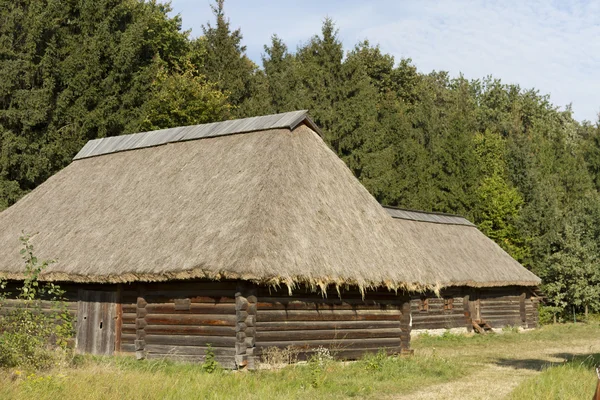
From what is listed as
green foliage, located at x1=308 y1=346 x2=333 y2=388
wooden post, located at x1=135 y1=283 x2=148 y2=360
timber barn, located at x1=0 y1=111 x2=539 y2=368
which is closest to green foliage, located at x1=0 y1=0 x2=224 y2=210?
timber barn, located at x1=0 y1=111 x2=539 y2=368

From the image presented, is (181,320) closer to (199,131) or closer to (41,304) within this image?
(41,304)

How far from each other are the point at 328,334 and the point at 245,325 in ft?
8.69

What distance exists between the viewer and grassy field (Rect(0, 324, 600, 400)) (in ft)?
32.4

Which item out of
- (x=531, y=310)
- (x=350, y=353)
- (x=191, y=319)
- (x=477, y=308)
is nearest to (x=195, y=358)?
(x=191, y=319)

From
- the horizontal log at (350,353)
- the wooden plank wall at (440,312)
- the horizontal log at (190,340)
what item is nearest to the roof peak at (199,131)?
the horizontal log at (350,353)

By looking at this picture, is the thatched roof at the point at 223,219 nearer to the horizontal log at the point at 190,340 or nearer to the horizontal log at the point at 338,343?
the horizontal log at the point at 190,340

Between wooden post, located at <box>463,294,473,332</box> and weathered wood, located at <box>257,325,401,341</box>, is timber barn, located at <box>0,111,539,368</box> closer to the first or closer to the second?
weathered wood, located at <box>257,325,401,341</box>

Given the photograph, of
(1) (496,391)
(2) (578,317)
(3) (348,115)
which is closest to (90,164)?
(1) (496,391)

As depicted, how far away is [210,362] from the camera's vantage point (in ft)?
47.9

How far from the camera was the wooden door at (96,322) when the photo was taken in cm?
1739

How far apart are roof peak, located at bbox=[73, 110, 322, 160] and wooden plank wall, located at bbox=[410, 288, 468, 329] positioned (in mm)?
9534

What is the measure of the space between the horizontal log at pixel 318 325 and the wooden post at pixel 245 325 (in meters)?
0.34

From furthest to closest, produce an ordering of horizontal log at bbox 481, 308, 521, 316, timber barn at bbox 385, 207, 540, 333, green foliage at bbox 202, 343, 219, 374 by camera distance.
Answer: horizontal log at bbox 481, 308, 521, 316 < timber barn at bbox 385, 207, 540, 333 < green foliage at bbox 202, 343, 219, 374

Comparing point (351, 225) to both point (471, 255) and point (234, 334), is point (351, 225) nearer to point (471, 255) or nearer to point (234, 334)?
point (234, 334)
